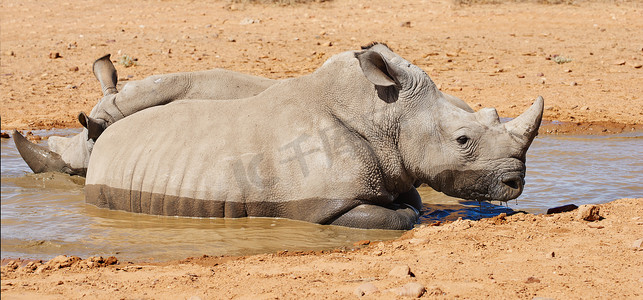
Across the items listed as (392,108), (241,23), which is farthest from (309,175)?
(241,23)

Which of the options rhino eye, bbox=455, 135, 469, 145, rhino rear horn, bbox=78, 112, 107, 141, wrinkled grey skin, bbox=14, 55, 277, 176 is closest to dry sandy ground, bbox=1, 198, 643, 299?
rhino eye, bbox=455, 135, 469, 145

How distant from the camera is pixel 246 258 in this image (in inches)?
215

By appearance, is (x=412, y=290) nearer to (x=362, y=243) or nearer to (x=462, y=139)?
(x=362, y=243)

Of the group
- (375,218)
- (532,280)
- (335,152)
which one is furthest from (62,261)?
(532,280)

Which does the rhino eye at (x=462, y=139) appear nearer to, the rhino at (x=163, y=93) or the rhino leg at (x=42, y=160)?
the rhino at (x=163, y=93)

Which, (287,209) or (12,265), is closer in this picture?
(12,265)

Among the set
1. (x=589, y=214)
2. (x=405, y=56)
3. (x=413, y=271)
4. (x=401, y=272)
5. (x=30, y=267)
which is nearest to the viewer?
(x=401, y=272)

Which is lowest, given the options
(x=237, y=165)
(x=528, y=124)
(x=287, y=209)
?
(x=287, y=209)

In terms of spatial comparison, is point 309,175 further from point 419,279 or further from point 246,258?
point 419,279

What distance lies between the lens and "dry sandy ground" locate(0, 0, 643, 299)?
465 cm

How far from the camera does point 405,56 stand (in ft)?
52.1

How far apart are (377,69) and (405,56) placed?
9.66 m

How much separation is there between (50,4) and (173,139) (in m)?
17.3

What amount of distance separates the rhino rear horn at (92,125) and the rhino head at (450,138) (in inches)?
109
